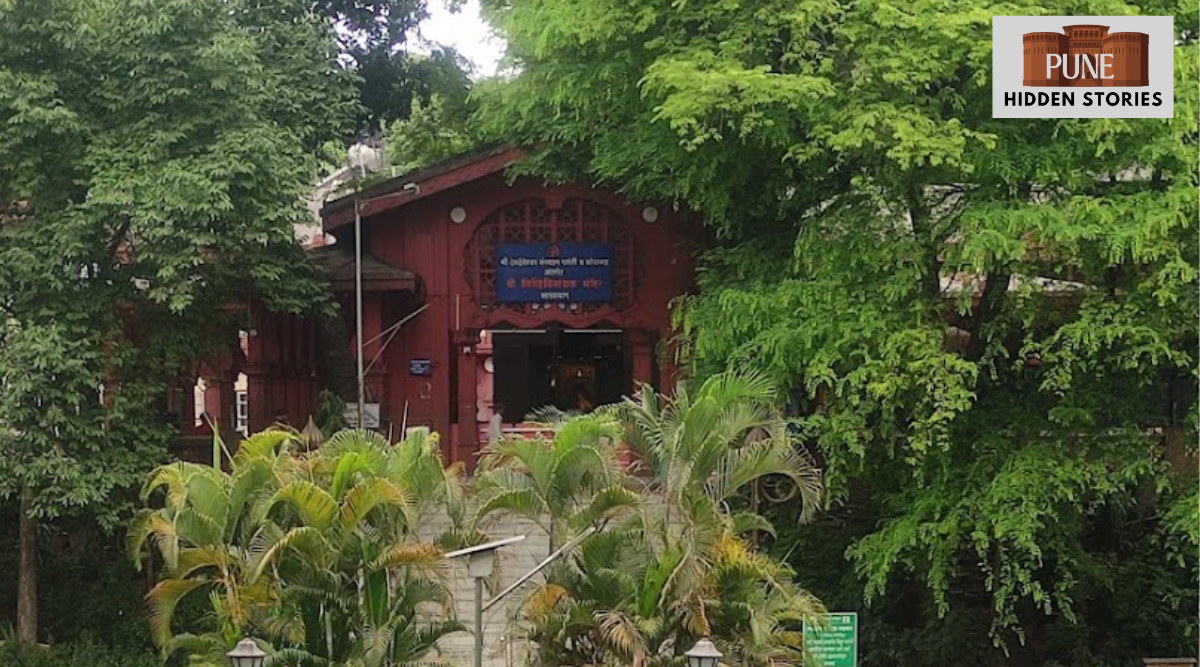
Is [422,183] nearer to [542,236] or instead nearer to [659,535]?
[542,236]

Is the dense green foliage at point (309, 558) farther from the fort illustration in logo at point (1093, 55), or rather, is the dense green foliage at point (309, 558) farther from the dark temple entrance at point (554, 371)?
the dark temple entrance at point (554, 371)

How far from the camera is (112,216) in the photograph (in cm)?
1259

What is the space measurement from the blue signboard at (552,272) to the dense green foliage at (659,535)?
6791 millimetres

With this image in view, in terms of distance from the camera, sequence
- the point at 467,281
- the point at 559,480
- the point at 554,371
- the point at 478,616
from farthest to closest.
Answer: the point at 554,371 → the point at 467,281 → the point at 559,480 → the point at 478,616

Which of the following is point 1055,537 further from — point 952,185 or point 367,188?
point 367,188

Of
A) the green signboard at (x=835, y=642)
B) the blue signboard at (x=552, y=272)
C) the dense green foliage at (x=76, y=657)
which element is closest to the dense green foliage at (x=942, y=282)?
the green signboard at (x=835, y=642)

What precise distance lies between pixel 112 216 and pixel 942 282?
29.1ft

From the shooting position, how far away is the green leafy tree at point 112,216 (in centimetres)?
1232

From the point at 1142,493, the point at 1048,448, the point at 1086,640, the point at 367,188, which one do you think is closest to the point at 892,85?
the point at 1048,448

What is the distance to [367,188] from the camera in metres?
16.8

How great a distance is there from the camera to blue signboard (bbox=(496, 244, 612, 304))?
55.2 ft

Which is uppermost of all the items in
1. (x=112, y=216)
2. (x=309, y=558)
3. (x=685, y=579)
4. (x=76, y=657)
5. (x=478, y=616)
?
(x=112, y=216)

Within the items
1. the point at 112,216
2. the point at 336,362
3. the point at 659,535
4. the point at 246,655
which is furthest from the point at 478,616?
the point at 336,362

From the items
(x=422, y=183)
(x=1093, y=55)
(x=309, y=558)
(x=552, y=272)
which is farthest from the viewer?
(x=552, y=272)
